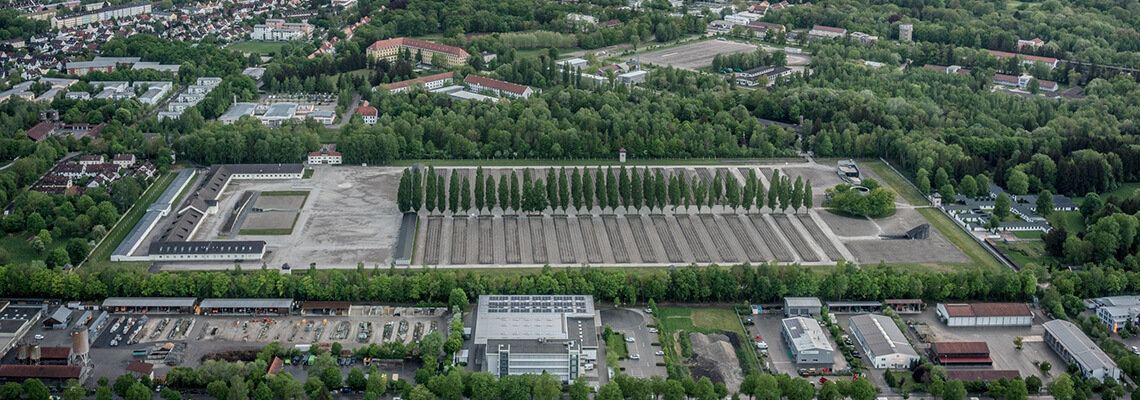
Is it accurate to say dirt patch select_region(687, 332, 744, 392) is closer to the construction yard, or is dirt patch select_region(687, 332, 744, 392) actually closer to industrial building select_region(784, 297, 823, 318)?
industrial building select_region(784, 297, 823, 318)

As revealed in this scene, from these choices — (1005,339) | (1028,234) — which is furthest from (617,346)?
(1028,234)

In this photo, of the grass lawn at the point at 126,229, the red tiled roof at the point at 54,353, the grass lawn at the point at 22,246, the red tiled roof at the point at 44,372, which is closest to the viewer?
the red tiled roof at the point at 44,372

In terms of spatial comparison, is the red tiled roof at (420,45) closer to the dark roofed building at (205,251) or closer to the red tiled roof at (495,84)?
the red tiled roof at (495,84)

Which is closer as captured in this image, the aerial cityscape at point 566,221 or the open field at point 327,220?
the aerial cityscape at point 566,221

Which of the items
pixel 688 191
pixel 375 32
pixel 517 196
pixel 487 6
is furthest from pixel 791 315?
pixel 487 6

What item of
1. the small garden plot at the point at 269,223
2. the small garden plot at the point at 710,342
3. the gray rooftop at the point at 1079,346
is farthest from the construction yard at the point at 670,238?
the gray rooftop at the point at 1079,346

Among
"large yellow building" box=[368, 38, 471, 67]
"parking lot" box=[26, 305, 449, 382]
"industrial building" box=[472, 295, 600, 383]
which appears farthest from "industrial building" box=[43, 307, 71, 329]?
"large yellow building" box=[368, 38, 471, 67]
